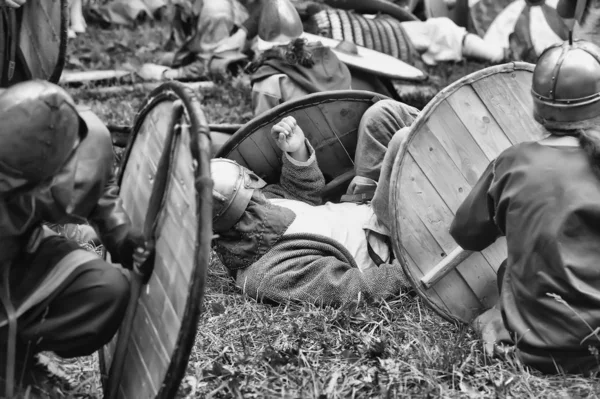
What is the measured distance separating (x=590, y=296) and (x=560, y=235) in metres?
0.20

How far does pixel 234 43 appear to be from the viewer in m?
6.89

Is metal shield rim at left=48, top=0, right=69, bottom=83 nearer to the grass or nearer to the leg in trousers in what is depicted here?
the grass

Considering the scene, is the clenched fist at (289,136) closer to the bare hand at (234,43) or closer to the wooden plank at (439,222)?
the wooden plank at (439,222)

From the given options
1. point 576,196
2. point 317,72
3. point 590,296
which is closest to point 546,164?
point 576,196

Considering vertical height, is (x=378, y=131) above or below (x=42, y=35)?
below

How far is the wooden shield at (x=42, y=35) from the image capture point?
12.9ft

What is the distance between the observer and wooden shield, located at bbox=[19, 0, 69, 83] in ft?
12.9

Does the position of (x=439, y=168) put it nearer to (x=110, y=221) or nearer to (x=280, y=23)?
(x=110, y=221)

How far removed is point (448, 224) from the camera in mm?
3207

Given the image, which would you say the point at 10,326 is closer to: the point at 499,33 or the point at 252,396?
the point at 252,396

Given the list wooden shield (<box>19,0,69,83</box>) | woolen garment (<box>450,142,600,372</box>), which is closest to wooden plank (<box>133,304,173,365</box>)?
woolen garment (<box>450,142,600,372</box>)

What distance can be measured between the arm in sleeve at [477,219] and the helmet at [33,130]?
1262 mm

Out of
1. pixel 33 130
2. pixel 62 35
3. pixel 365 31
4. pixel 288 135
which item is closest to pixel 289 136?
pixel 288 135

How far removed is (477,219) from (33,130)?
1378mm
